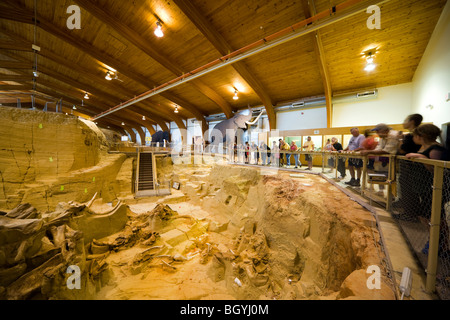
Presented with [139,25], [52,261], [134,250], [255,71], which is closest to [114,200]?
[134,250]

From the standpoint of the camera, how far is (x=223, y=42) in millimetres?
7246

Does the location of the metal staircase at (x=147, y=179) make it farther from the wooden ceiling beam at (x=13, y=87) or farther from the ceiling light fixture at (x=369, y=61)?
the wooden ceiling beam at (x=13, y=87)

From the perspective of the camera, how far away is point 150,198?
344 inches

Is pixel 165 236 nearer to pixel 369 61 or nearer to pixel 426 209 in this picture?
pixel 426 209

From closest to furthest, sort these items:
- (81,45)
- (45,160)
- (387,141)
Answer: (387,141)
(45,160)
(81,45)

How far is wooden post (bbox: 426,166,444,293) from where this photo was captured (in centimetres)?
141

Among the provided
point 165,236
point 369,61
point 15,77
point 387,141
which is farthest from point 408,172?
point 15,77

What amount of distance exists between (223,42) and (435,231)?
8.73 metres

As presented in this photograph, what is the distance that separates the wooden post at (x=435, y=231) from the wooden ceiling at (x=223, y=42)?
5735mm

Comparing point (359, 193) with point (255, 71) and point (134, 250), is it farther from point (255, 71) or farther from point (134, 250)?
point (255, 71)

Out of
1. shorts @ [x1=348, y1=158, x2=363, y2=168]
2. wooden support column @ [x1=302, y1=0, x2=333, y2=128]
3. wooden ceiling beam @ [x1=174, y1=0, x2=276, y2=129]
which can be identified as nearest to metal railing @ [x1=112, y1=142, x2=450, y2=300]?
shorts @ [x1=348, y1=158, x2=363, y2=168]

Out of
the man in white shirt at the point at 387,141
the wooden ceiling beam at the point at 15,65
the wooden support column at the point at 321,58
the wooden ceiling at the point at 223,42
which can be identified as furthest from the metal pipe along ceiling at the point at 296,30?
the wooden ceiling beam at the point at 15,65

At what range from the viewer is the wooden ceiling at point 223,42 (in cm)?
590
